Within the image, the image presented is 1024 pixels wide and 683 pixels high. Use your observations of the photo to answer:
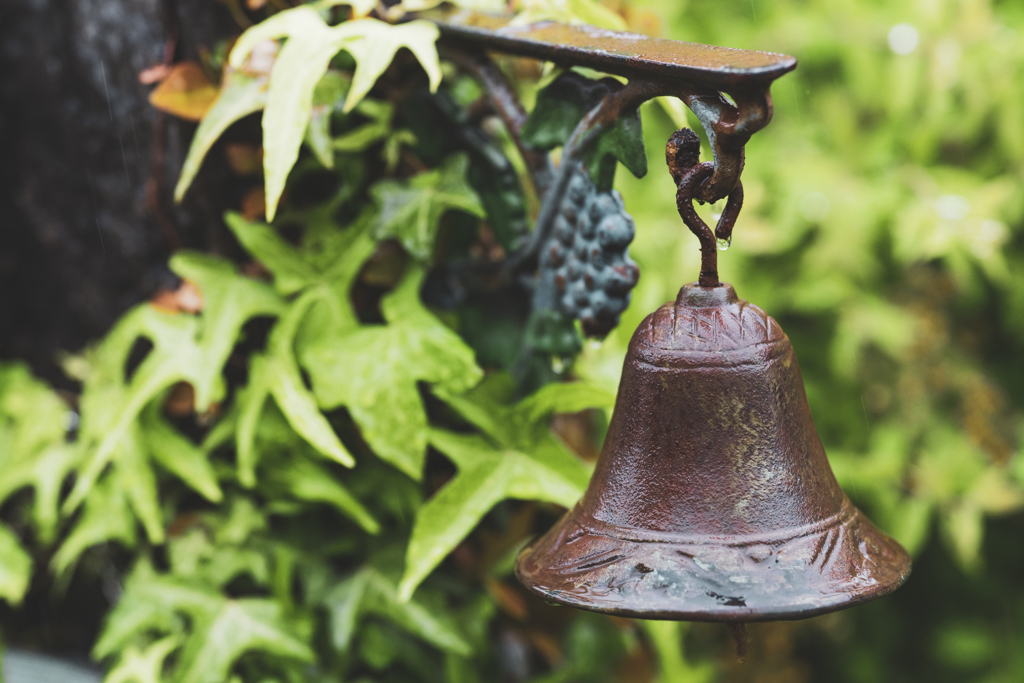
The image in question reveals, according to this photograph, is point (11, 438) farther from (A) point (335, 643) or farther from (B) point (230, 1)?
(B) point (230, 1)

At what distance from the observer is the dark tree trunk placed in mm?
1256

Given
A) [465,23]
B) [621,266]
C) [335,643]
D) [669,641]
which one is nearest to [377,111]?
[465,23]

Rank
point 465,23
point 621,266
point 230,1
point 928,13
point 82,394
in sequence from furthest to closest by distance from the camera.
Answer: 1. point 928,13
2. point 82,394
3. point 230,1
4. point 465,23
5. point 621,266

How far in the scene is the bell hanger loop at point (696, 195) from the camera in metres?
0.70

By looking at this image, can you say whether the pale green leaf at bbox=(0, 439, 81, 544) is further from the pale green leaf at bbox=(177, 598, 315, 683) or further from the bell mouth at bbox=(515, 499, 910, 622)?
the bell mouth at bbox=(515, 499, 910, 622)

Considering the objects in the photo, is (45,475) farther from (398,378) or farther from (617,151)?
(617,151)

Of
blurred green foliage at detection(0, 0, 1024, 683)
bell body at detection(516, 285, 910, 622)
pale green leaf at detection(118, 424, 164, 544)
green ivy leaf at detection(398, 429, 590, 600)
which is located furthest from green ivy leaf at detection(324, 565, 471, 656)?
bell body at detection(516, 285, 910, 622)

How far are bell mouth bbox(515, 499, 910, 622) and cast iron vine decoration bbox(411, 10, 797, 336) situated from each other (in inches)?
8.6

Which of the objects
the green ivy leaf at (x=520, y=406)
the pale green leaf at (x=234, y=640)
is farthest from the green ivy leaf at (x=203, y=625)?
the green ivy leaf at (x=520, y=406)

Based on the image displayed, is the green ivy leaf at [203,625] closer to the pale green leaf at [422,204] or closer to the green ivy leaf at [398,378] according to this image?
the green ivy leaf at [398,378]

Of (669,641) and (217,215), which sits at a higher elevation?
(217,215)

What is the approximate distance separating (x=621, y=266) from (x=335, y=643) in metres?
0.67

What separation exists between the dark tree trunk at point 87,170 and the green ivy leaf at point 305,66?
1.09 feet

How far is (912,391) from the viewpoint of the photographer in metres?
2.11
